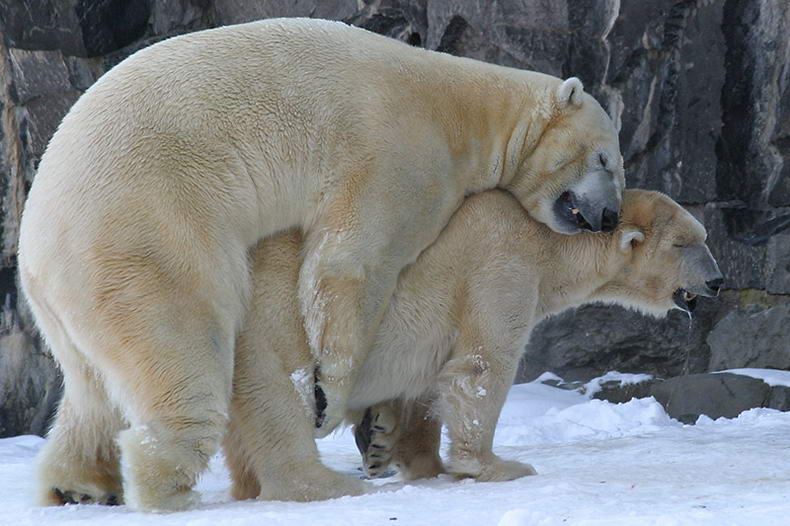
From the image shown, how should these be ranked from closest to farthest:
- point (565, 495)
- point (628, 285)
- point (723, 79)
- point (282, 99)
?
1. point (565, 495)
2. point (282, 99)
3. point (628, 285)
4. point (723, 79)

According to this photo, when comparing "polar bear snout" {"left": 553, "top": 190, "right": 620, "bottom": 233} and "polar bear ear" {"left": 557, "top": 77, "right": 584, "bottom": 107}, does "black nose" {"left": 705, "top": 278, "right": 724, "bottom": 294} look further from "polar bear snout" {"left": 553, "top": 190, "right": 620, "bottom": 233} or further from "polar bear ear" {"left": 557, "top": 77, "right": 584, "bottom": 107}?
"polar bear ear" {"left": 557, "top": 77, "right": 584, "bottom": 107}

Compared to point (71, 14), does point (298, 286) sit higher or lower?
lower

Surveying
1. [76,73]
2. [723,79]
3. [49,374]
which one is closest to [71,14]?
[76,73]

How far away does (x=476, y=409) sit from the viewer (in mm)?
4727

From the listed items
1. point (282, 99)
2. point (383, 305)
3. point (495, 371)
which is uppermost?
point (282, 99)

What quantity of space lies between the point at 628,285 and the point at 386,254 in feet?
4.56

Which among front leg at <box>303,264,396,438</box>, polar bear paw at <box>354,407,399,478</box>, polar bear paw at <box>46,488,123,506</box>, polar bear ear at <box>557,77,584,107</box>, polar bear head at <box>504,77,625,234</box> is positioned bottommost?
polar bear paw at <box>46,488,123,506</box>

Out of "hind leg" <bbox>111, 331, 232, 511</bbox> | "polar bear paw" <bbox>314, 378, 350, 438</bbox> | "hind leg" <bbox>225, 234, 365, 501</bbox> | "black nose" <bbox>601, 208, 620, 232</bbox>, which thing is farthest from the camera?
"black nose" <bbox>601, 208, 620, 232</bbox>

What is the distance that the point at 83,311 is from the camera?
3992 mm

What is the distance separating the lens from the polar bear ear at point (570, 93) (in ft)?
17.1

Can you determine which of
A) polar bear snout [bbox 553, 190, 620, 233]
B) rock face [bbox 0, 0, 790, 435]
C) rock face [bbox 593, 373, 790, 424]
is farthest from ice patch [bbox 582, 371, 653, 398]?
polar bear snout [bbox 553, 190, 620, 233]

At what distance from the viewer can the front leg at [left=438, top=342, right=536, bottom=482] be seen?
15.5ft

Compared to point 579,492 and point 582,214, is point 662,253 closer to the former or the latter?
point 582,214

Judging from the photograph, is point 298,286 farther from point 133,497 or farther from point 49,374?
point 49,374
